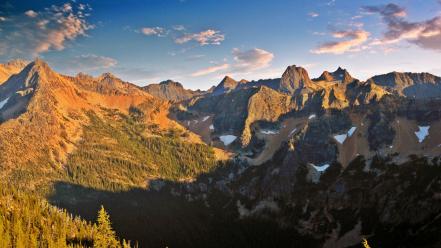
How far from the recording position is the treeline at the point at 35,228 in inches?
5930

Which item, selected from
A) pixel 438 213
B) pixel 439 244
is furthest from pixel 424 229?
pixel 439 244

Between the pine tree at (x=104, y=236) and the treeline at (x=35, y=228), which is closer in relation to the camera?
the pine tree at (x=104, y=236)

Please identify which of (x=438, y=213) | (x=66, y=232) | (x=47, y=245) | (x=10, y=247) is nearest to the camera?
(x=10, y=247)

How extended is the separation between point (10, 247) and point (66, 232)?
2907 centimetres

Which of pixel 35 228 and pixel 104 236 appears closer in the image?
pixel 104 236

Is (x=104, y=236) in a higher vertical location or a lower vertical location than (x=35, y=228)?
higher

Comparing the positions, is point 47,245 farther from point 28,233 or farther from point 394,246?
point 394,246

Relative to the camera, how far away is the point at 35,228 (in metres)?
168

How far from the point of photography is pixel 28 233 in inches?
6270

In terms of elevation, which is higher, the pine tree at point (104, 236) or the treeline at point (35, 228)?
the pine tree at point (104, 236)

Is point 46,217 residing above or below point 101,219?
below

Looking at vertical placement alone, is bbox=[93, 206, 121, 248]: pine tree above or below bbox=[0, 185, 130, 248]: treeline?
above

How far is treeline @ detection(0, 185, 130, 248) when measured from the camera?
151 metres

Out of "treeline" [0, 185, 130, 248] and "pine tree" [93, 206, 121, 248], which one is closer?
"pine tree" [93, 206, 121, 248]
